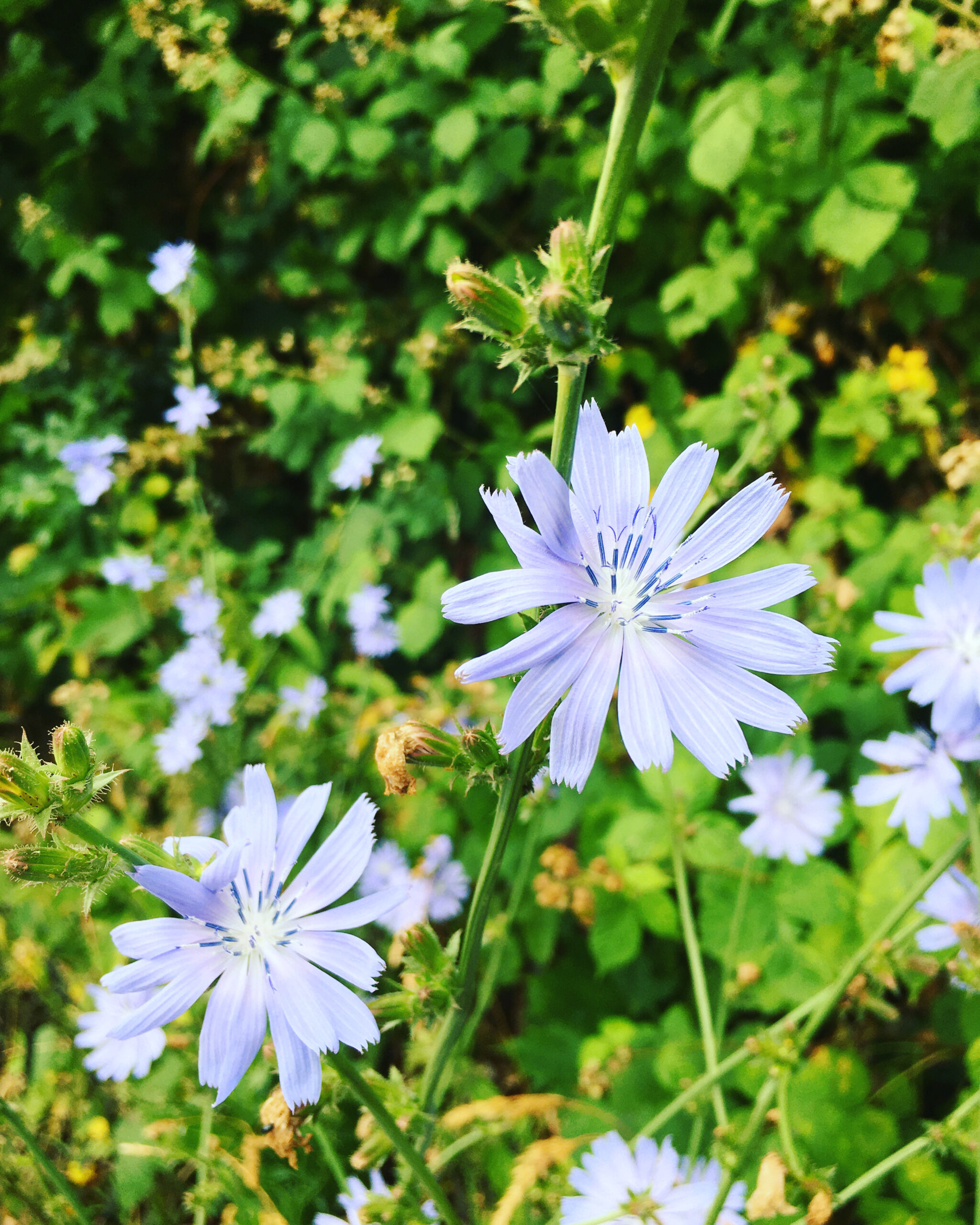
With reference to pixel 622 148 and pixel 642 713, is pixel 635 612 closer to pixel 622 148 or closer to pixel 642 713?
pixel 642 713

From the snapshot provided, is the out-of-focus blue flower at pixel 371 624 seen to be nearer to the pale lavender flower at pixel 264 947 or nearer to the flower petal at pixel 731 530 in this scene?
the pale lavender flower at pixel 264 947

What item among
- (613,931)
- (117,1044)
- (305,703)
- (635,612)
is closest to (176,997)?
(635,612)

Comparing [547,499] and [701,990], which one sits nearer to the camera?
[547,499]

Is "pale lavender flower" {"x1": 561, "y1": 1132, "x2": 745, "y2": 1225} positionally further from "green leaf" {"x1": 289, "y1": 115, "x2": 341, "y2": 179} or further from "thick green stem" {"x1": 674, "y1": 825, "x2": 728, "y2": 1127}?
"green leaf" {"x1": 289, "y1": 115, "x2": 341, "y2": 179}

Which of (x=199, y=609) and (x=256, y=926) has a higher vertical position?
(x=256, y=926)

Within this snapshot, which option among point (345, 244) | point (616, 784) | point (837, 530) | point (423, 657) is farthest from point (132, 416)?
point (837, 530)

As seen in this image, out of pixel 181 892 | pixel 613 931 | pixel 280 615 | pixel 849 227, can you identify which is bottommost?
pixel 613 931

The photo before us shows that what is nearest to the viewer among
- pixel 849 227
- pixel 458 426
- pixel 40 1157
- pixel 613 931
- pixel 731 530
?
pixel 731 530
